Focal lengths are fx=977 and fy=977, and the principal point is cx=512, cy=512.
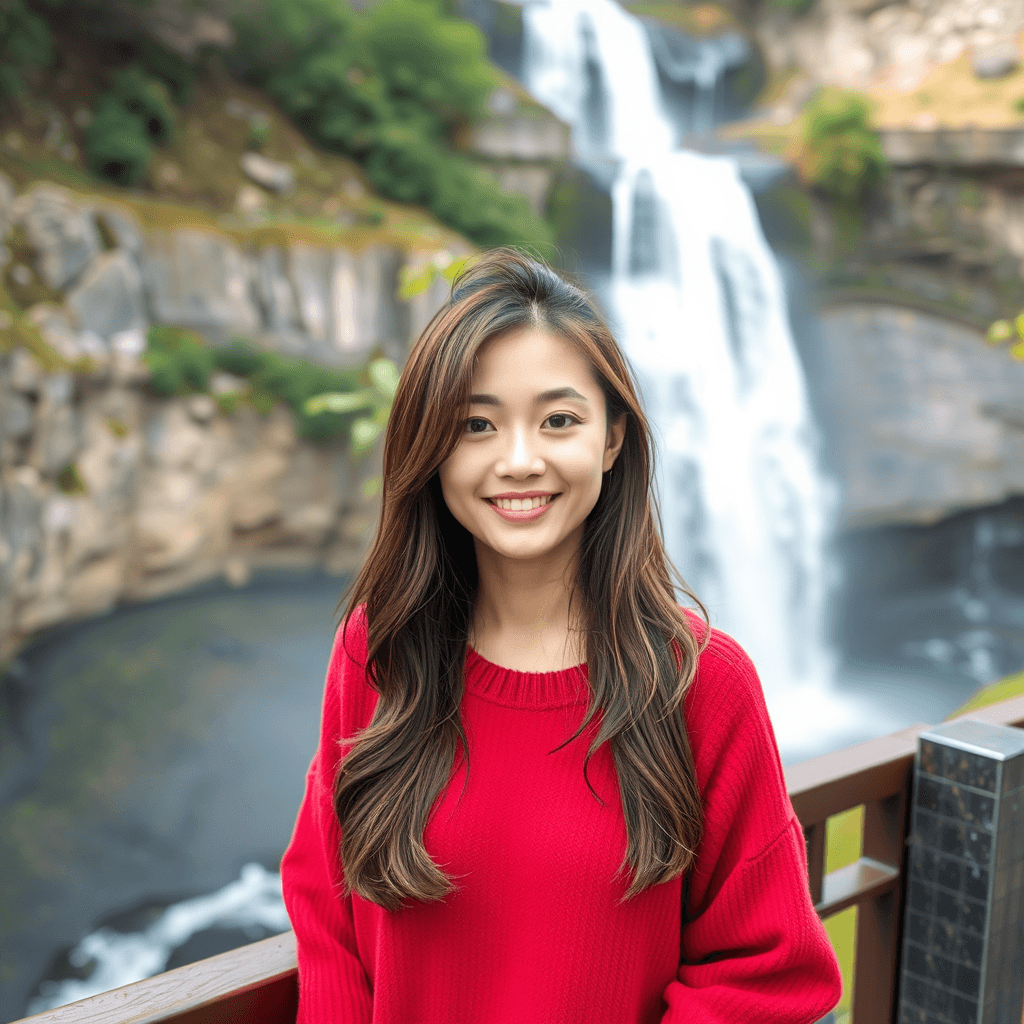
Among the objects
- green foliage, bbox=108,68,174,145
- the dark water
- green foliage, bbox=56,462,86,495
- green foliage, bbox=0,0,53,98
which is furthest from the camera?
green foliage, bbox=108,68,174,145

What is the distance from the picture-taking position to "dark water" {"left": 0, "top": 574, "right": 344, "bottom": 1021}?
251 inches

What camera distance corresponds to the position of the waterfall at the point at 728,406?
35.0 feet

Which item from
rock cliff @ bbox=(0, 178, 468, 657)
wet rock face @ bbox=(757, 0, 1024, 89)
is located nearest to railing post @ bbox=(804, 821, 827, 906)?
rock cliff @ bbox=(0, 178, 468, 657)

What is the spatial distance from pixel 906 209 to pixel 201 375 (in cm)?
961

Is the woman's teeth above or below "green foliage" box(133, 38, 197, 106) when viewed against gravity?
below

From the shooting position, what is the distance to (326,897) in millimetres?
1280

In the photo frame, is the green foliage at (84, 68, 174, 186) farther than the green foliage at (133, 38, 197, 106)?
No

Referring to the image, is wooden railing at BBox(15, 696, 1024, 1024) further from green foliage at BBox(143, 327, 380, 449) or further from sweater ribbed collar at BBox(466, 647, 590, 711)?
green foliage at BBox(143, 327, 380, 449)

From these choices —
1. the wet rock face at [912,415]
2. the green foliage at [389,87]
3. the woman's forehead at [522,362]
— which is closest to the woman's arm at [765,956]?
the woman's forehead at [522,362]

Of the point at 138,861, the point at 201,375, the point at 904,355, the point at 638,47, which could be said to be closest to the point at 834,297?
the point at 904,355

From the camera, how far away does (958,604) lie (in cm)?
1248

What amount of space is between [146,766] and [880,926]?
660 cm

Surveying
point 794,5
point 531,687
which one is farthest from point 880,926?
point 794,5

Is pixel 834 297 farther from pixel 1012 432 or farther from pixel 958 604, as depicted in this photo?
pixel 958 604
